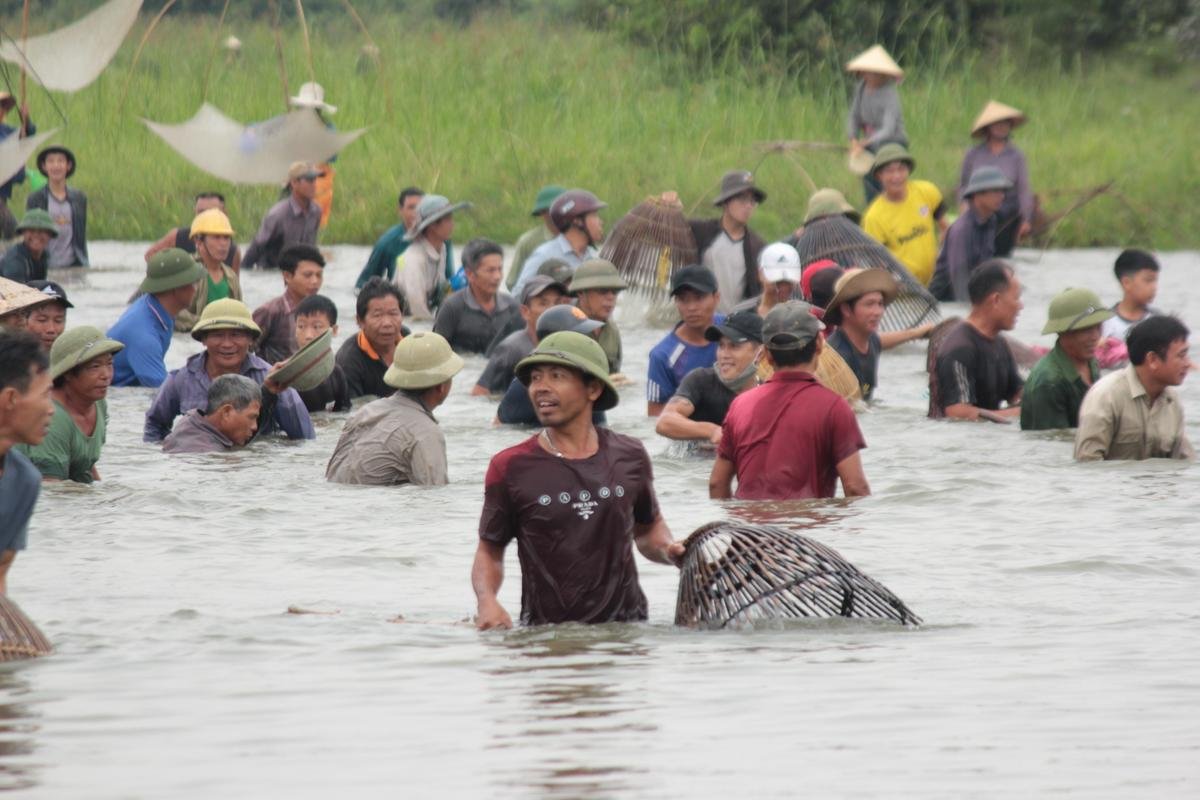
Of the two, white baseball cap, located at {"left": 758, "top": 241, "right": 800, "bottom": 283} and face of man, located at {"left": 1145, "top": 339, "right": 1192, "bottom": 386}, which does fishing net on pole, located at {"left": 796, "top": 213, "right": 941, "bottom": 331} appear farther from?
face of man, located at {"left": 1145, "top": 339, "right": 1192, "bottom": 386}

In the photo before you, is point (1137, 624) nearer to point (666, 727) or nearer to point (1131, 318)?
point (666, 727)

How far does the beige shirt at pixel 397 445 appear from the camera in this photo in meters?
8.88

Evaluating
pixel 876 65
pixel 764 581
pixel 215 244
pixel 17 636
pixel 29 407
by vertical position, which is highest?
pixel 876 65

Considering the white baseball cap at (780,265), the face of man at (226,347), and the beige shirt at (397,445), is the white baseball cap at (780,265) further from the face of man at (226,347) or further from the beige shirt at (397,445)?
the beige shirt at (397,445)

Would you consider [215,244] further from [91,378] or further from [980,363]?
[980,363]

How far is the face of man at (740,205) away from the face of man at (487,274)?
1.88 meters

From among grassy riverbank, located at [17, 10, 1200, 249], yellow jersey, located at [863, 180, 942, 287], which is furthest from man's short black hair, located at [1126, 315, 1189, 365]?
grassy riverbank, located at [17, 10, 1200, 249]

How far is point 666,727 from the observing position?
213 inches

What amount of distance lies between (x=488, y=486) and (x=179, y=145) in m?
10.2

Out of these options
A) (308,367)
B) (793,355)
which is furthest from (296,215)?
(793,355)

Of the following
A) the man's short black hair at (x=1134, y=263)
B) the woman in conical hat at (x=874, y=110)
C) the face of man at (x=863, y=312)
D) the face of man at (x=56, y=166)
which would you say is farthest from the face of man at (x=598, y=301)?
the face of man at (x=56, y=166)

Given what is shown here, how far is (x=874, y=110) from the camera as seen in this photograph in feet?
63.7

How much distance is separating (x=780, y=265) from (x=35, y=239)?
22.4ft

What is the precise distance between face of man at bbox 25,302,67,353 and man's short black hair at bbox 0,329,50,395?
456 centimetres
